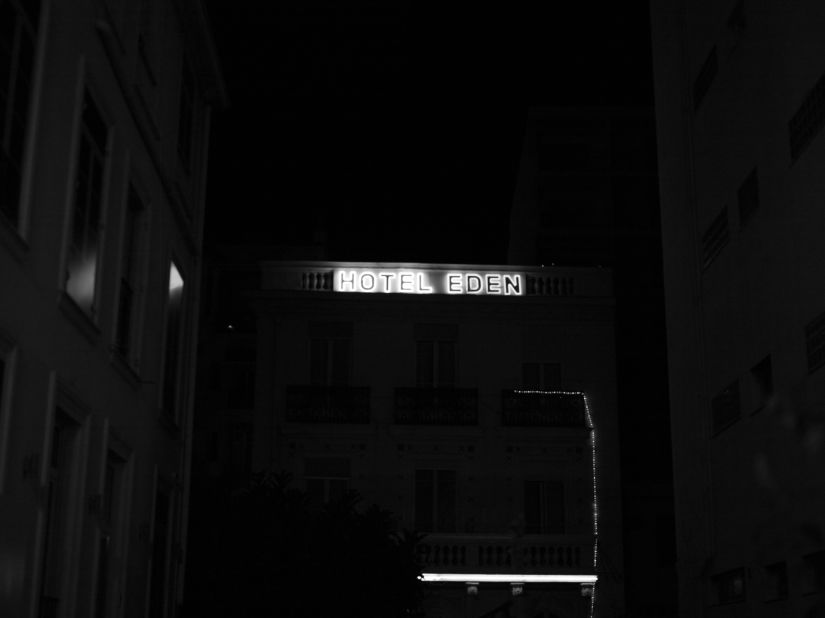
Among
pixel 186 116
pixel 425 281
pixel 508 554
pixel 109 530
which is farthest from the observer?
pixel 425 281

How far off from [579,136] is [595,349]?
8.52 meters

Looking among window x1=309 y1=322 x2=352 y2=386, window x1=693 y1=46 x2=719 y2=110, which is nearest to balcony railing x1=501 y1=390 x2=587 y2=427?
window x1=309 y1=322 x2=352 y2=386

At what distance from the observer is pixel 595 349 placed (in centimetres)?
3141

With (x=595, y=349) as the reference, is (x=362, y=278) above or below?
above

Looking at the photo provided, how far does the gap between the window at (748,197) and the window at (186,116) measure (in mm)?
9740

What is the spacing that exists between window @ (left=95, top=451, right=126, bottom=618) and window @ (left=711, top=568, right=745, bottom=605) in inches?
451

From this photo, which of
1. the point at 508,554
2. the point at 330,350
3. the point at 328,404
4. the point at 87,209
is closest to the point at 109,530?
the point at 87,209

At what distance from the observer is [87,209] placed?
39.2ft

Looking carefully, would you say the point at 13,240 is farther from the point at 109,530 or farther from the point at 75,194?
the point at 109,530

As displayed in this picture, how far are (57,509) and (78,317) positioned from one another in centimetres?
197

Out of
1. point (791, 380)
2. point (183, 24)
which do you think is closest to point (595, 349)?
point (791, 380)

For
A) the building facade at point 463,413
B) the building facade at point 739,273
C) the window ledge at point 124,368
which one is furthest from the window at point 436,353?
the window ledge at point 124,368

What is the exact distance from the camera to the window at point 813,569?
15.7m

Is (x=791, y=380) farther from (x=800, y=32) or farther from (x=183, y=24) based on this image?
(x=183, y=24)
